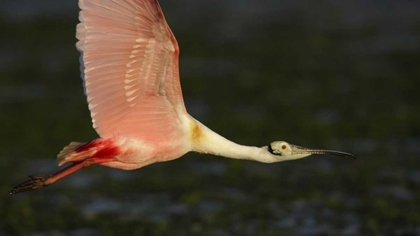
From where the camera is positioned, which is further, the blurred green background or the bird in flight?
the blurred green background

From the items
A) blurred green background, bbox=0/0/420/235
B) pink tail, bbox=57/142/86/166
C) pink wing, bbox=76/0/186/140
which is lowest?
blurred green background, bbox=0/0/420/235

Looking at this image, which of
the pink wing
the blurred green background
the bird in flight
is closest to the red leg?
the bird in flight

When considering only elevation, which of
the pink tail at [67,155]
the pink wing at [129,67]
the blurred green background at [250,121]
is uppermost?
the pink wing at [129,67]

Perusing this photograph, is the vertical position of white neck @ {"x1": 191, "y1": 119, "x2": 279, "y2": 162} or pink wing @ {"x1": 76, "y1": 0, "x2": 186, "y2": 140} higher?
pink wing @ {"x1": 76, "y1": 0, "x2": 186, "y2": 140}

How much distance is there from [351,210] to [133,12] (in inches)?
196

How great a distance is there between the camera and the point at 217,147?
29.6 ft

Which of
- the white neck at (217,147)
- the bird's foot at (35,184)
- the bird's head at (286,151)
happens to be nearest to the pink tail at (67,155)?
the bird's foot at (35,184)

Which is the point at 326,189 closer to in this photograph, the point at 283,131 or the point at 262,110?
the point at 283,131

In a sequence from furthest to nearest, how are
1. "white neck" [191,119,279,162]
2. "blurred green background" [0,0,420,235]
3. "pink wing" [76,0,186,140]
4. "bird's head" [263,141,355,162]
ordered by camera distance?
"blurred green background" [0,0,420,235] → "bird's head" [263,141,355,162] → "white neck" [191,119,279,162] → "pink wing" [76,0,186,140]

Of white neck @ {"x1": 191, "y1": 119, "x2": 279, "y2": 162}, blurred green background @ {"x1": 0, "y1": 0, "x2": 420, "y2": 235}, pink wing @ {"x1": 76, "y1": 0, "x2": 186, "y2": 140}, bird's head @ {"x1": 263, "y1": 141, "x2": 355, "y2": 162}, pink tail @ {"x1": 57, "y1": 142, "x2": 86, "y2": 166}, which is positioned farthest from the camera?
blurred green background @ {"x1": 0, "y1": 0, "x2": 420, "y2": 235}

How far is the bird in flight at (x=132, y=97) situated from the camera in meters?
8.12

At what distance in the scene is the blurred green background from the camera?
12.0 metres

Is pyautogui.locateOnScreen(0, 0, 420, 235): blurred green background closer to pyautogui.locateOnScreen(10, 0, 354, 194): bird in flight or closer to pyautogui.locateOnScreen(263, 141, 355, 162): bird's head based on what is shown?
pyautogui.locateOnScreen(263, 141, 355, 162): bird's head

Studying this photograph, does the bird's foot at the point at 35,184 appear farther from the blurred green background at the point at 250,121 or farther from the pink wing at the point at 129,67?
the blurred green background at the point at 250,121
